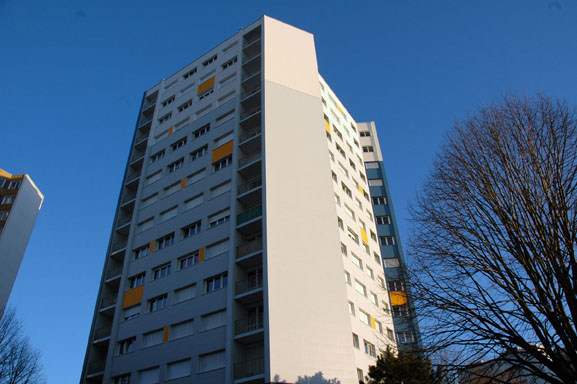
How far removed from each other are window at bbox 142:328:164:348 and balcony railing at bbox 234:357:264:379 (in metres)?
6.20

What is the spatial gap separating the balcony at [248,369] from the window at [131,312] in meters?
9.26

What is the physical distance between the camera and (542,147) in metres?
10.6

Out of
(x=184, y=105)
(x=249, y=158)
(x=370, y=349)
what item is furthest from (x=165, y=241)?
(x=370, y=349)

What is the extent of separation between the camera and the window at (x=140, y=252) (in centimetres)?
3055

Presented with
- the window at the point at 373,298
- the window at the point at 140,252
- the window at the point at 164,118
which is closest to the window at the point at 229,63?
the window at the point at 164,118

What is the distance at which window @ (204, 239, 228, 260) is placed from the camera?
1027 inches

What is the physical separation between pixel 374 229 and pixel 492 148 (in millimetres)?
25662

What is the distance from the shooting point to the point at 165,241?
2978 cm

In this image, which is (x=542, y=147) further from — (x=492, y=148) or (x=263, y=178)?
(x=263, y=178)

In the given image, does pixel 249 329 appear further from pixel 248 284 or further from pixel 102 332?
pixel 102 332

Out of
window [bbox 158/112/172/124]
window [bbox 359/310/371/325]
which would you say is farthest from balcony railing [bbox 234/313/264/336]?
window [bbox 158/112/172/124]

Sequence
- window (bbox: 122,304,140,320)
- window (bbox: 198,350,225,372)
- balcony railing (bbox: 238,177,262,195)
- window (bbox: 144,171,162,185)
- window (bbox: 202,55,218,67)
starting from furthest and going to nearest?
window (bbox: 202,55,218,67) < window (bbox: 144,171,162,185) < balcony railing (bbox: 238,177,262,195) < window (bbox: 122,304,140,320) < window (bbox: 198,350,225,372)

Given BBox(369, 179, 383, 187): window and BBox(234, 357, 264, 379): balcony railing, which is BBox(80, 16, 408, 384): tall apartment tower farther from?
BBox(369, 179, 383, 187): window

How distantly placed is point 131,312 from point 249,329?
9.67 m
